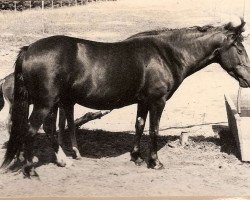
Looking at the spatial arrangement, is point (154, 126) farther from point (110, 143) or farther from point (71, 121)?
point (110, 143)

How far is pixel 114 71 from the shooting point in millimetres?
6172

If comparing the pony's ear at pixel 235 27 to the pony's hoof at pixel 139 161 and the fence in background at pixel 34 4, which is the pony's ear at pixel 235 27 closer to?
the pony's hoof at pixel 139 161

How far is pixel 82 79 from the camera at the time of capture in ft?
19.7

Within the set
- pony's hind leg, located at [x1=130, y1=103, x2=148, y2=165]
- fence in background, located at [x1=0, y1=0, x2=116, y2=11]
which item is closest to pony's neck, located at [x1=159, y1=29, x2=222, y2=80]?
pony's hind leg, located at [x1=130, y1=103, x2=148, y2=165]

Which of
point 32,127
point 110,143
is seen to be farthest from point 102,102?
point 110,143

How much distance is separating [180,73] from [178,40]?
17.7 inches

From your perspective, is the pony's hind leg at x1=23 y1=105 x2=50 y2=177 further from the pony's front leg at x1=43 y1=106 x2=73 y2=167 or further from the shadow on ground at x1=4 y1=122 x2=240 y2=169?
the shadow on ground at x1=4 y1=122 x2=240 y2=169

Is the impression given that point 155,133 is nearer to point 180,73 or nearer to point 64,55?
point 180,73

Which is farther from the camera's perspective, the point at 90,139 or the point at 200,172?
the point at 90,139

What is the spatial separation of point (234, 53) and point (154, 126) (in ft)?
4.82

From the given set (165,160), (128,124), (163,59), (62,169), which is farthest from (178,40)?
(128,124)

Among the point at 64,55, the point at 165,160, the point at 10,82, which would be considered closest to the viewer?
the point at 64,55

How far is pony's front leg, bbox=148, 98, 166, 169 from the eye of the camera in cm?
634

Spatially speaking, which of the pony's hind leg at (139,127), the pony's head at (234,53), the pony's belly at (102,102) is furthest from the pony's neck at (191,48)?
the pony's belly at (102,102)
